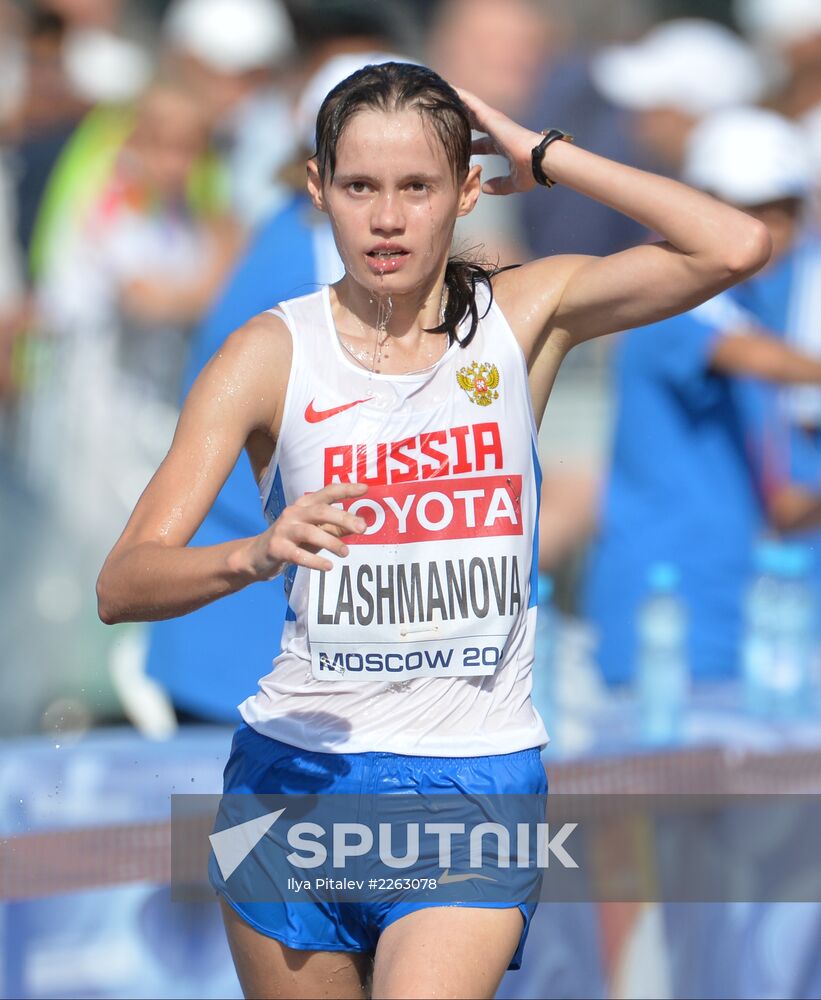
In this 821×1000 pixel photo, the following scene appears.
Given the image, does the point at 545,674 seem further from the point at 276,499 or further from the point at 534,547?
the point at 276,499

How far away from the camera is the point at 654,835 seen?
4.58 metres

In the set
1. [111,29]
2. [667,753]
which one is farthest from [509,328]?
[111,29]

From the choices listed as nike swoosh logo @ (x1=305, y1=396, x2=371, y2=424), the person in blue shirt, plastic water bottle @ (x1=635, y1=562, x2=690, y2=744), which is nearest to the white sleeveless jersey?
nike swoosh logo @ (x1=305, y1=396, x2=371, y2=424)

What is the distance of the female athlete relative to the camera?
2.63 m

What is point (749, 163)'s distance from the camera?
5.29m

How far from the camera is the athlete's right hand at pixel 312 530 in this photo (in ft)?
7.12

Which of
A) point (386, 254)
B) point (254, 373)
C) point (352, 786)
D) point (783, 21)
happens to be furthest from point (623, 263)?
point (783, 21)

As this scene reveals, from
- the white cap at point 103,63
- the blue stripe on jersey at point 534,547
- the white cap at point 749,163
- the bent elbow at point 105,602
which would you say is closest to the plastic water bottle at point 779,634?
the white cap at point 749,163

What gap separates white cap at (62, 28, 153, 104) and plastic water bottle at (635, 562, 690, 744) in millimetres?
3384

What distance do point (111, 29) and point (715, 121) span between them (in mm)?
2859

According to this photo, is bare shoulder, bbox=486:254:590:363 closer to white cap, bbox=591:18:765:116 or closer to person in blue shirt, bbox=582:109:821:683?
person in blue shirt, bbox=582:109:821:683

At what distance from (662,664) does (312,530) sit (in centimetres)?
288

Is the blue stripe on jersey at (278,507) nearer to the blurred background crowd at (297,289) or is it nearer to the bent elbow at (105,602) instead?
the bent elbow at (105,602)

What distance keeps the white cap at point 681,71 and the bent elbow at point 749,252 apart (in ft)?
14.1
